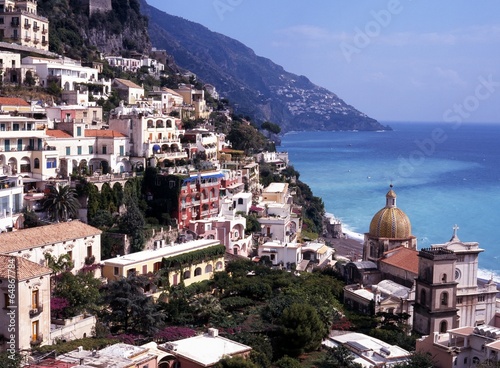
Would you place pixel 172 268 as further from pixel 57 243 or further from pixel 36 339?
pixel 36 339

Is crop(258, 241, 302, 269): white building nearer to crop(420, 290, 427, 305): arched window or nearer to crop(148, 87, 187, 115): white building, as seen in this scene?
crop(420, 290, 427, 305): arched window

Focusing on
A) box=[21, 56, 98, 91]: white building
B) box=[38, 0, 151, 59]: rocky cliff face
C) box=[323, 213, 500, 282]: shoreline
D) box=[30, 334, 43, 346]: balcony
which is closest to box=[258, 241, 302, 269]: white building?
box=[323, 213, 500, 282]: shoreline

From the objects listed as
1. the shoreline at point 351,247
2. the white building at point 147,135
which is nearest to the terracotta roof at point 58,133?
the white building at point 147,135

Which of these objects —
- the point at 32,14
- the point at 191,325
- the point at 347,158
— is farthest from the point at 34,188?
the point at 347,158

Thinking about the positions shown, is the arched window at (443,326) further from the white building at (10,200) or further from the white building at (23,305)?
the white building at (10,200)

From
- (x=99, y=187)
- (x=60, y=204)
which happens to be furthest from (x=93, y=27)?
(x=60, y=204)

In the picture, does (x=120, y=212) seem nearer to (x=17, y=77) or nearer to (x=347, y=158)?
(x=17, y=77)
